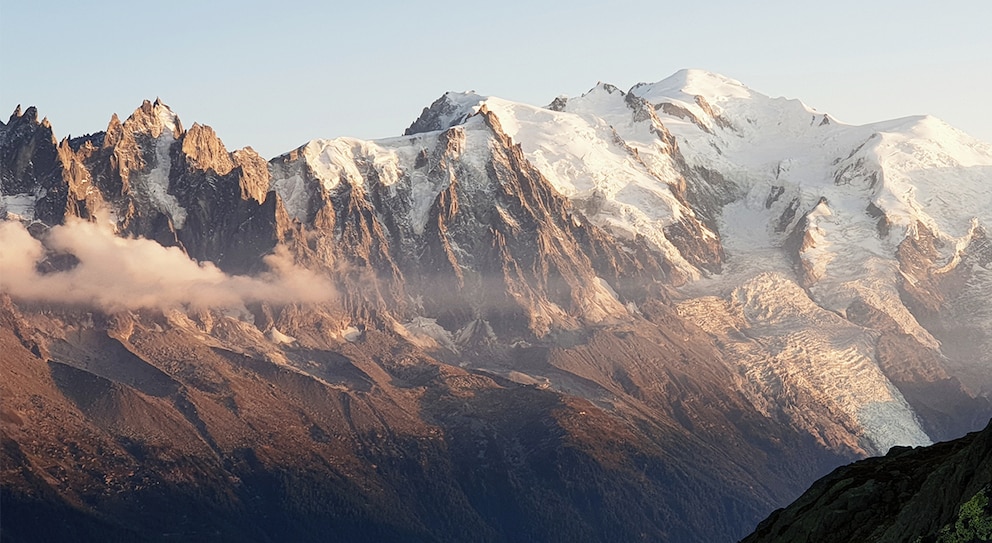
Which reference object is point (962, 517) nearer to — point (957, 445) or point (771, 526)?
point (957, 445)

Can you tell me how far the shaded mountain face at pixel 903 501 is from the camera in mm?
93312

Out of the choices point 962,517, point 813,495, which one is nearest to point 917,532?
point 962,517

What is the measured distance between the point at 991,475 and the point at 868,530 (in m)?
18.8

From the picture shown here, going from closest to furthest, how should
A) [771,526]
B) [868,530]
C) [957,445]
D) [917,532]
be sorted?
[917,532] → [868,530] → [957,445] → [771,526]

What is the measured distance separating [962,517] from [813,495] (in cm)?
3577

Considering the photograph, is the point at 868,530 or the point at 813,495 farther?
the point at 813,495

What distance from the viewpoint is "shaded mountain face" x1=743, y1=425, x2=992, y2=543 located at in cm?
9331

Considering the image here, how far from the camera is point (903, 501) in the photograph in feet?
372

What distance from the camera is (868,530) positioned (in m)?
111

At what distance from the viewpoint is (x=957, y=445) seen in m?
122

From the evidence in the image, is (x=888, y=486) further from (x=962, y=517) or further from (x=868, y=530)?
(x=962, y=517)

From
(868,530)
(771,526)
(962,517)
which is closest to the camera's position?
(962,517)

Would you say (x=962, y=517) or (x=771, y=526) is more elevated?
(x=962, y=517)

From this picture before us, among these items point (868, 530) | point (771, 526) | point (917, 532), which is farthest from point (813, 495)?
point (917, 532)
